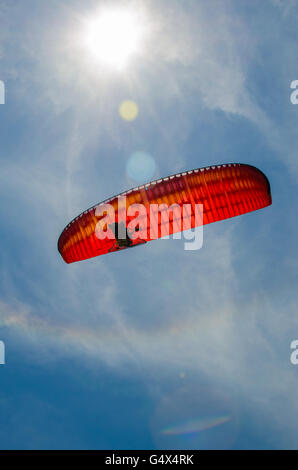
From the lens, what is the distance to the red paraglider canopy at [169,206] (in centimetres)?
1395

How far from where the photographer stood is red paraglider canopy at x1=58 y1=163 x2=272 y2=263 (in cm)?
1395

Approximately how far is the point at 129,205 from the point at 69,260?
13.5 feet

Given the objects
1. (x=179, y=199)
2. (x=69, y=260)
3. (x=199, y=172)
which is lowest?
(x=69, y=260)

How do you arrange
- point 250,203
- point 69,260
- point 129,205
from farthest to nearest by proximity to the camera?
point 69,260, point 250,203, point 129,205

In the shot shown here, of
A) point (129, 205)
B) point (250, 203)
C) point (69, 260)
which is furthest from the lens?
point (69, 260)

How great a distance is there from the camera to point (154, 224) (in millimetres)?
14297

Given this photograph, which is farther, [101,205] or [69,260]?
[69,260]

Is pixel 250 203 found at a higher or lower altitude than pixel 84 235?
higher

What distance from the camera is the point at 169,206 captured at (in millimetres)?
13984

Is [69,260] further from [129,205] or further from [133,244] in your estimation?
[129,205]

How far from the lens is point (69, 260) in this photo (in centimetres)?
1602

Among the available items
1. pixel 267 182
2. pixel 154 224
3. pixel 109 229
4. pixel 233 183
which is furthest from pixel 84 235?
pixel 267 182

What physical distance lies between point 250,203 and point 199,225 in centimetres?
233

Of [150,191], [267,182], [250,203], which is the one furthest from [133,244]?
[267,182]
